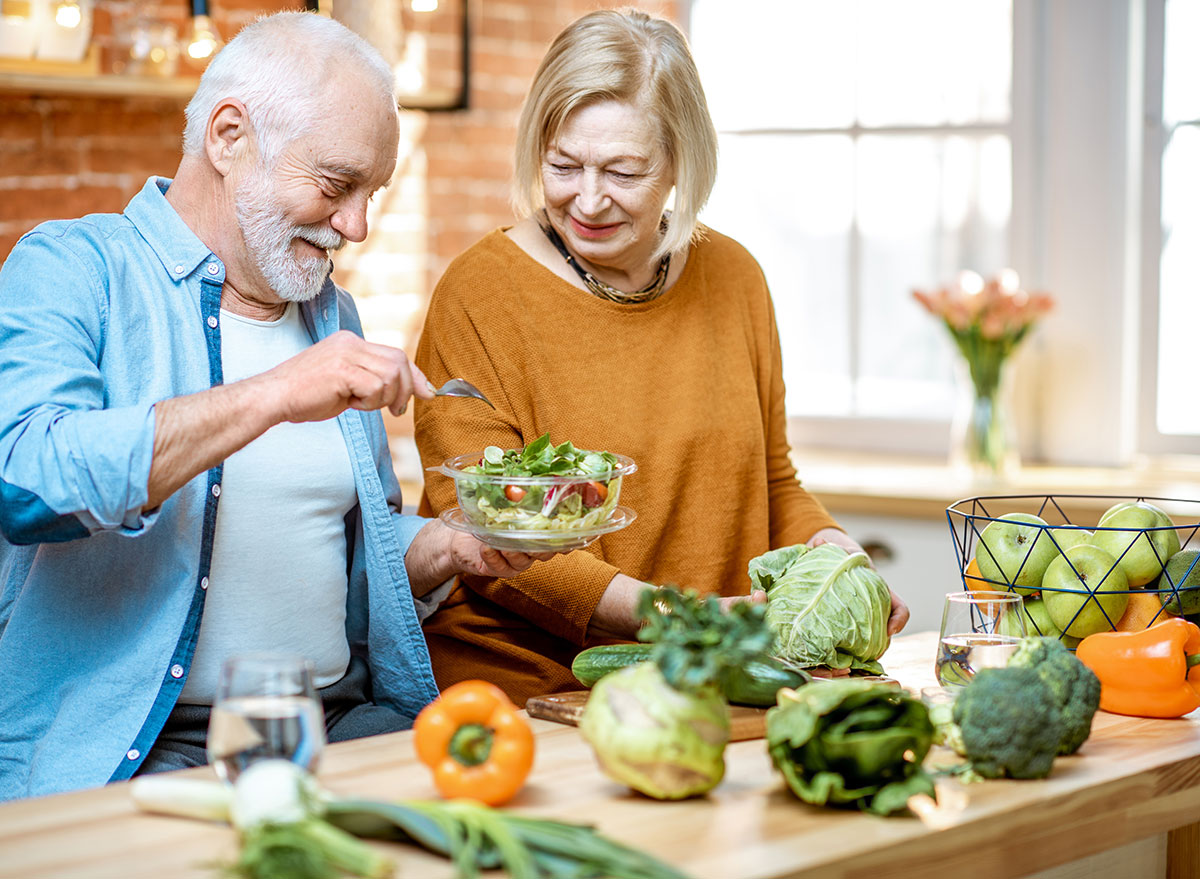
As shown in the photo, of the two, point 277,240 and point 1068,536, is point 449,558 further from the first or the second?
point 1068,536

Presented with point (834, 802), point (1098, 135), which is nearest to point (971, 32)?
point (1098, 135)

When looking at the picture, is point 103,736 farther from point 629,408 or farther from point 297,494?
point 629,408

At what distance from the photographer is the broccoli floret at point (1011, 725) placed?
131 centimetres

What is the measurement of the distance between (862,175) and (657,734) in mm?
2850

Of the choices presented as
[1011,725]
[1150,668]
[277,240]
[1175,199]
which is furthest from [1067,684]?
[1175,199]

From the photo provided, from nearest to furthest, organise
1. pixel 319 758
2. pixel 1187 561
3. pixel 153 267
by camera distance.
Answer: pixel 319 758, pixel 1187 561, pixel 153 267

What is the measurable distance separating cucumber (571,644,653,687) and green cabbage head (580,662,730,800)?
1.23 feet

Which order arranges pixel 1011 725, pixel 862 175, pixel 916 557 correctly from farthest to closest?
pixel 862 175 < pixel 916 557 < pixel 1011 725

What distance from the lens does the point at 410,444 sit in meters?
3.41

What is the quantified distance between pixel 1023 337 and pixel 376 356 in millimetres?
2268

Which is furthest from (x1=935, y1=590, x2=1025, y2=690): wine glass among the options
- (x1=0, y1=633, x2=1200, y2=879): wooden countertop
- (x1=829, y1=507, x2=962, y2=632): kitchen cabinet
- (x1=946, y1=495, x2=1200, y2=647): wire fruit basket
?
(x1=829, y1=507, x2=962, y2=632): kitchen cabinet

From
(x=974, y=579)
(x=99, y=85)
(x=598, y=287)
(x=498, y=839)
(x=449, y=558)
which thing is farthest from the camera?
(x=99, y=85)

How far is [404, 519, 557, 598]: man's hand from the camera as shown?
184cm

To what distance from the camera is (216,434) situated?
1507 mm
